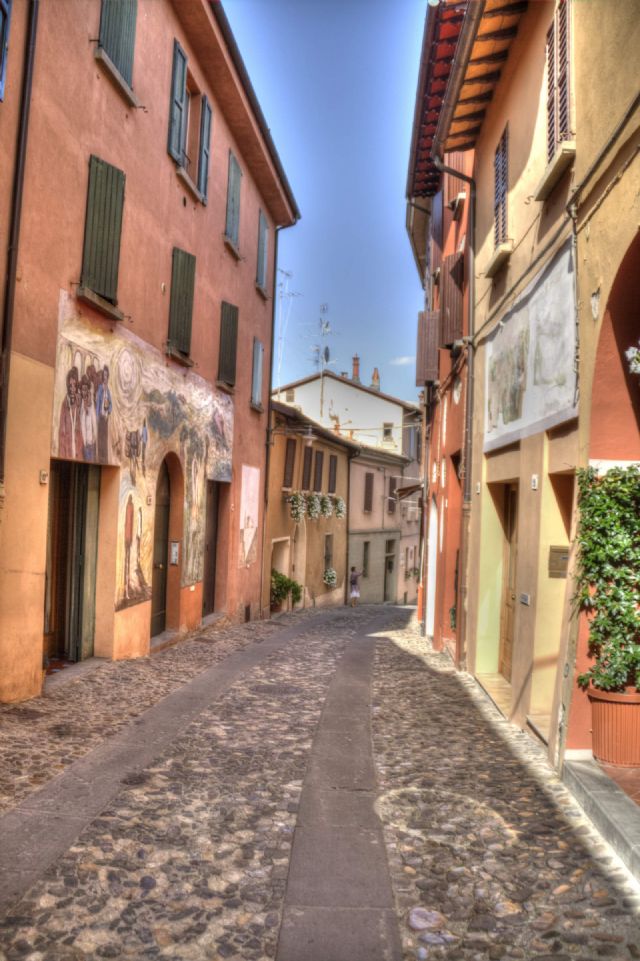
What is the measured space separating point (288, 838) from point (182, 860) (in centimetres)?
62

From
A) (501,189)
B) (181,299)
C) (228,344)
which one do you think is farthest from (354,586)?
(501,189)

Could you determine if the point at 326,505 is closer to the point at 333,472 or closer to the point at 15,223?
the point at 333,472

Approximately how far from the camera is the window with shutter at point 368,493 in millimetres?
31172

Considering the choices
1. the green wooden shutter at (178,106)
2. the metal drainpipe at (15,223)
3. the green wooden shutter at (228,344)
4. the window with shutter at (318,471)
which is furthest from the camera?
the window with shutter at (318,471)

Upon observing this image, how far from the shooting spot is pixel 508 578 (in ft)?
28.6

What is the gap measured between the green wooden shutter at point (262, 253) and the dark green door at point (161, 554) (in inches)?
267

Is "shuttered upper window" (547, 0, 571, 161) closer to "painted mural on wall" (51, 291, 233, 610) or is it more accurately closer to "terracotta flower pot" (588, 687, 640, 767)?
"terracotta flower pot" (588, 687, 640, 767)

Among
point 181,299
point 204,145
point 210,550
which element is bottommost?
point 210,550

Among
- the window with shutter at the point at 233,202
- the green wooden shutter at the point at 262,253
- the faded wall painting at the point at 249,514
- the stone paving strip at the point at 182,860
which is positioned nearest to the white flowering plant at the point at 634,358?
the stone paving strip at the point at 182,860

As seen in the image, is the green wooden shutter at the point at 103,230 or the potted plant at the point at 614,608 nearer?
the potted plant at the point at 614,608

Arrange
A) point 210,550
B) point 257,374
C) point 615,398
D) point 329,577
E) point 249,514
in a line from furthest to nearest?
1. point 329,577
2. point 257,374
3. point 249,514
4. point 210,550
5. point 615,398

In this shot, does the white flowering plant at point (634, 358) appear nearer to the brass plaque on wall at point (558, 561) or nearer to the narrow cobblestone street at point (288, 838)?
the brass plaque on wall at point (558, 561)

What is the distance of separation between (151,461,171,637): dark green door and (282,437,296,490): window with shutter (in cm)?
862

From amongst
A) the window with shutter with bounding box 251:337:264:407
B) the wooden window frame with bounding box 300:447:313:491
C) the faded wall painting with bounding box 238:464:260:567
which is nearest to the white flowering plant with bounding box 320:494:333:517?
the wooden window frame with bounding box 300:447:313:491
